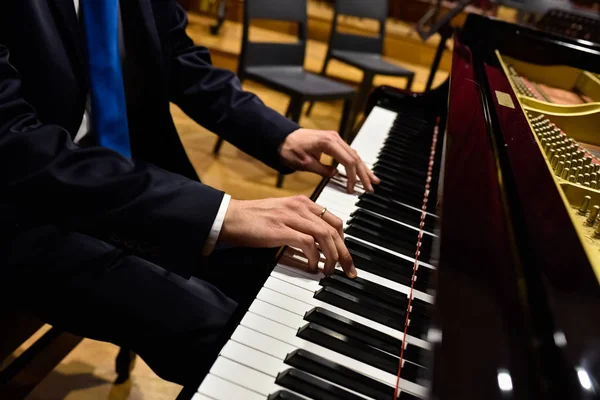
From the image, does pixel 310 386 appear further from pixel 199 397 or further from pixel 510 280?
pixel 510 280

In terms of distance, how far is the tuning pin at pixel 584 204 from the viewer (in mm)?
1091

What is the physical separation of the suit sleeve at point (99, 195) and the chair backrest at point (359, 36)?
3787 millimetres

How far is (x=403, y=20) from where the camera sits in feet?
24.5

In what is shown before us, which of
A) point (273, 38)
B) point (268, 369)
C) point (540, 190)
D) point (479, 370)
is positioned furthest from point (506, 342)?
point (273, 38)

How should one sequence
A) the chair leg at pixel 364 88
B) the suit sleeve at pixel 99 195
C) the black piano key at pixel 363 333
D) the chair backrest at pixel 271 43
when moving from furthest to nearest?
the chair leg at pixel 364 88 → the chair backrest at pixel 271 43 → the suit sleeve at pixel 99 195 → the black piano key at pixel 363 333

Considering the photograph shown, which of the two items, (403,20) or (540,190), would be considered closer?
(540,190)

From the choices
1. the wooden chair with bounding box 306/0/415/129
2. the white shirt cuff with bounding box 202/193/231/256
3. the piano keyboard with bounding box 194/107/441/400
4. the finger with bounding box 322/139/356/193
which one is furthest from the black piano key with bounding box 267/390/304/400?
the wooden chair with bounding box 306/0/415/129

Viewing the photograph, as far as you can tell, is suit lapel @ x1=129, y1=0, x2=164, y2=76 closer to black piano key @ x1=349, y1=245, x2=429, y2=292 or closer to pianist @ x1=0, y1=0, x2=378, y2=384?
pianist @ x1=0, y1=0, x2=378, y2=384

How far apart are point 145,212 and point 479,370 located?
0.58 m

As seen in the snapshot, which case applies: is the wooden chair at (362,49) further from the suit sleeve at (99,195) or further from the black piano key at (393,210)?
the suit sleeve at (99,195)

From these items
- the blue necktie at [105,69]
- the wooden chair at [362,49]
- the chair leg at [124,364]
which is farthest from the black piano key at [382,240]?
the wooden chair at [362,49]

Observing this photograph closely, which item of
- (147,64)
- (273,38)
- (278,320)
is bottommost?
(273,38)

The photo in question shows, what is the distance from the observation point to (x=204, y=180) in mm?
3438

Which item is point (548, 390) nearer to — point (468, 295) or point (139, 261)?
point (468, 295)
